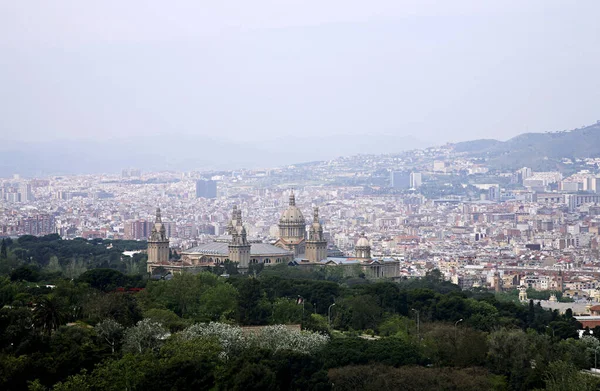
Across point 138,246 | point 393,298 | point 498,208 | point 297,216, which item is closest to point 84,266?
point 297,216

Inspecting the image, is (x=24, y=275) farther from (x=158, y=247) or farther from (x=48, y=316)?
(x=158, y=247)

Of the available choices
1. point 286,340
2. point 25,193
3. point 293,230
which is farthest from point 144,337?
point 25,193

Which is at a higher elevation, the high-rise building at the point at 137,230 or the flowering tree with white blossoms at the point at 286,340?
the flowering tree with white blossoms at the point at 286,340

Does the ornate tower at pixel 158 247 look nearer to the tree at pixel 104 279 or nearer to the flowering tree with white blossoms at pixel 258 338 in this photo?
the tree at pixel 104 279

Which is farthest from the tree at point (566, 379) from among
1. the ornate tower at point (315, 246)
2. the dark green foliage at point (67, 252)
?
the ornate tower at point (315, 246)

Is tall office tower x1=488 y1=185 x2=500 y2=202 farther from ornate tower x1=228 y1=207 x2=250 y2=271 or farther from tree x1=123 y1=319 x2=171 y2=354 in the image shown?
tree x1=123 y1=319 x2=171 y2=354

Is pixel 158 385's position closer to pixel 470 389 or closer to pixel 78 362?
pixel 78 362
